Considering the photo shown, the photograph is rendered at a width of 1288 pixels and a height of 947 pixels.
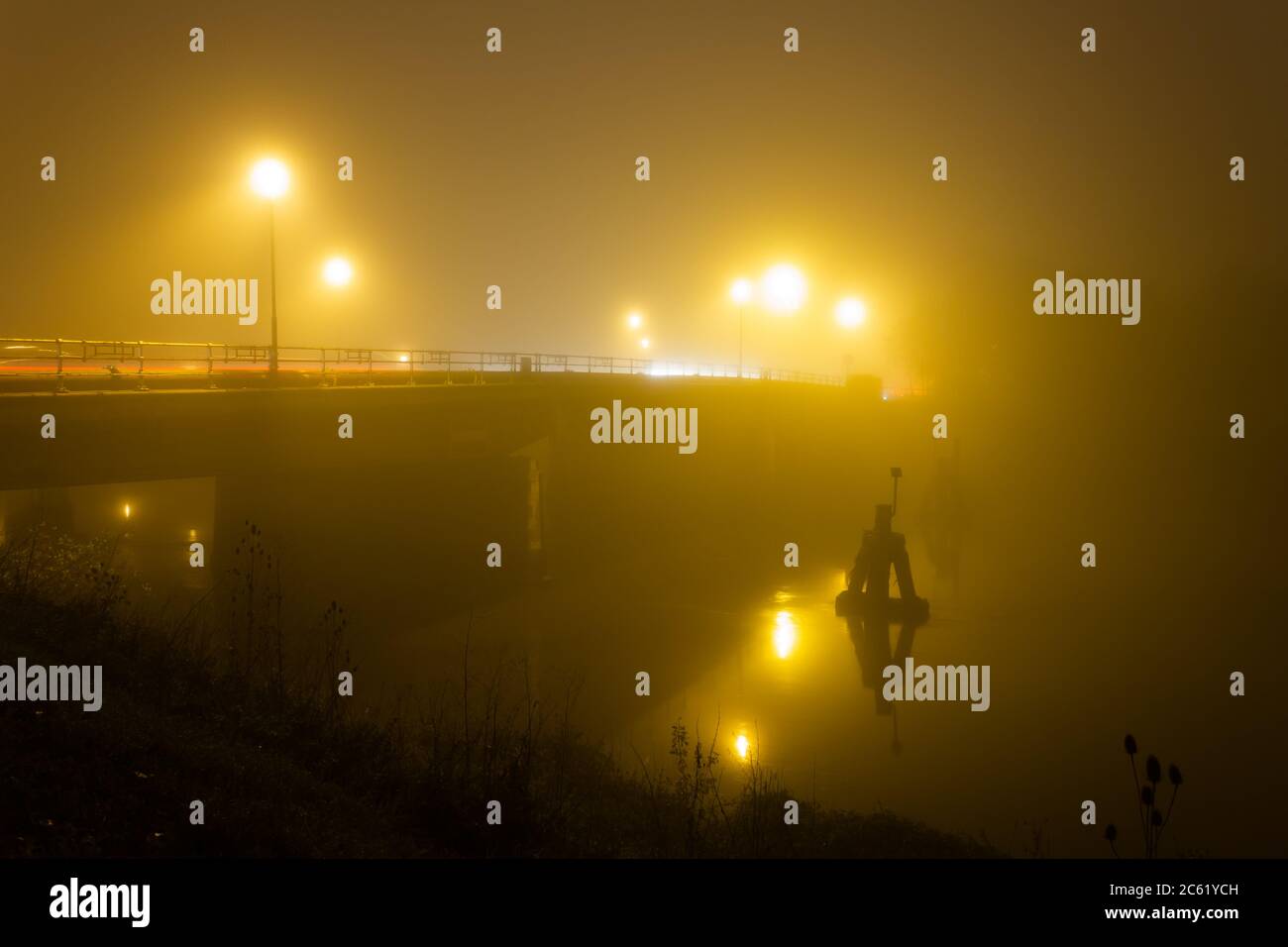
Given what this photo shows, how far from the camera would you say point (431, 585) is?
37.2m

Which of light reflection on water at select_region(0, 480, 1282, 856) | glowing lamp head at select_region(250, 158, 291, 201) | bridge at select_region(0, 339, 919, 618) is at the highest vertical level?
glowing lamp head at select_region(250, 158, 291, 201)

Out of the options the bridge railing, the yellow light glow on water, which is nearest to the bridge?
the bridge railing

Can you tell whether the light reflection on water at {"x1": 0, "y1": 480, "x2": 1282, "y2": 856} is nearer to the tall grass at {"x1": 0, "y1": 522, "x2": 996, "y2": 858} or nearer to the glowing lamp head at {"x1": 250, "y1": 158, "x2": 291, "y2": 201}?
the tall grass at {"x1": 0, "y1": 522, "x2": 996, "y2": 858}

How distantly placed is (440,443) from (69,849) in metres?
28.5

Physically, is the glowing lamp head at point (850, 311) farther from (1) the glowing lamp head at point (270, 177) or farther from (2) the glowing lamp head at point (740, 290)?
(1) the glowing lamp head at point (270, 177)

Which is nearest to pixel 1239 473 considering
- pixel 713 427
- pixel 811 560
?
pixel 811 560

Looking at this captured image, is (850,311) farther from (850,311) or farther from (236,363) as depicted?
(236,363)

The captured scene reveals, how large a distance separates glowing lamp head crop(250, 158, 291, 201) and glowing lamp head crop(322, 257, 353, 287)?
8.03m

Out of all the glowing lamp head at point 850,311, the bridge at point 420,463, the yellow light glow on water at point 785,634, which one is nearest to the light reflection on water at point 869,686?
the yellow light glow on water at point 785,634

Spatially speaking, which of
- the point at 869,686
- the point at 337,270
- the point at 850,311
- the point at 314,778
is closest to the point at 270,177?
the point at 337,270

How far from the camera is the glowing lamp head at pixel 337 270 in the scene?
31781mm

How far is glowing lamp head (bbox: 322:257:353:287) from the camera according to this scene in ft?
104

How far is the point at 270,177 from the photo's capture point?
77.3ft
